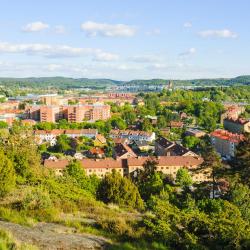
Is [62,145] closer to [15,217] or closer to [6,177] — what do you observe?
[6,177]

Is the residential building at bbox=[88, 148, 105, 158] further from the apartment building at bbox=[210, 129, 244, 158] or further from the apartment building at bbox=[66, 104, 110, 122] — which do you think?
the apartment building at bbox=[66, 104, 110, 122]

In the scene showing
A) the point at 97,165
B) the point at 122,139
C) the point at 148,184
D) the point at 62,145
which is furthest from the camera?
the point at 122,139

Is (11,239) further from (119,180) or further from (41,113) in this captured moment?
(41,113)

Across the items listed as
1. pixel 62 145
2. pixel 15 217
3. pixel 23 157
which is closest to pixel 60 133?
pixel 62 145

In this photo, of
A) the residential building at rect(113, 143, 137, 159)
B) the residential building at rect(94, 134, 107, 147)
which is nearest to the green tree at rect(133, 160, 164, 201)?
the residential building at rect(113, 143, 137, 159)

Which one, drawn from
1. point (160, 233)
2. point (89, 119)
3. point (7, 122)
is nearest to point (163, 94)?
point (89, 119)
